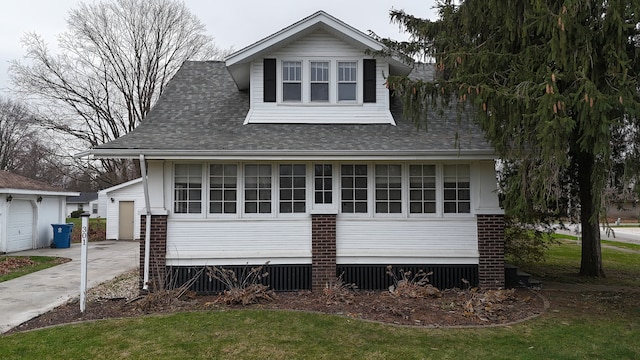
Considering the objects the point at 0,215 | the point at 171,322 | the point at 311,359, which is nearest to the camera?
the point at 311,359

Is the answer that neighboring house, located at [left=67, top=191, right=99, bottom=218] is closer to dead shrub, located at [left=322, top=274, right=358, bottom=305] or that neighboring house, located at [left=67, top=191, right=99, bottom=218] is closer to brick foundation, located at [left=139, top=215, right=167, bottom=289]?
brick foundation, located at [left=139, top=215, right=167, bottom=289]

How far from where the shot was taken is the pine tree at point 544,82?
5758 mm

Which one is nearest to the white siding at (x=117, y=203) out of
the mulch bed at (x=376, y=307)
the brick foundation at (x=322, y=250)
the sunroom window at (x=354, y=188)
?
the mulch bed at (x=376, y=307)

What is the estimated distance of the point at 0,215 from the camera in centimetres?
1517

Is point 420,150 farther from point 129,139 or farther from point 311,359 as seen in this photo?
point 129,139

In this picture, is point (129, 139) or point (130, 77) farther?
point (130, 77)

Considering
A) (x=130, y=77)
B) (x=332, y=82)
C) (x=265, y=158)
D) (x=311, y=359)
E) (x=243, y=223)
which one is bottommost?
(x=311, y=359)

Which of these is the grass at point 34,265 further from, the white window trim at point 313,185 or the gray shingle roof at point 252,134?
the white window trim at point 313,185

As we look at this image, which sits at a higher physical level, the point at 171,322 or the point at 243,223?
the point at 243,223

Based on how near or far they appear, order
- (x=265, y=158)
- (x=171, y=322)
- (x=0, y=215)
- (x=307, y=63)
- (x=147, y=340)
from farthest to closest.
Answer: (x=0, y=215)
(x=307, y=63)
(x=265, y=158)
(x=171, y=322)
(x=147, y=340)

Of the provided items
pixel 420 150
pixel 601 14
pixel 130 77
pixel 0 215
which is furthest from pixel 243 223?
pixel 130 77

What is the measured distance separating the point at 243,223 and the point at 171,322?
8.30ft

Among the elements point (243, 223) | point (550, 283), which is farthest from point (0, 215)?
point (550, 283)

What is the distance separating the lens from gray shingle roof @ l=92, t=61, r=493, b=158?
8.23 metres
